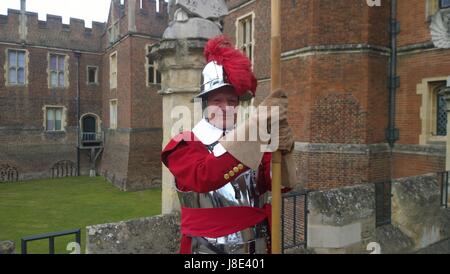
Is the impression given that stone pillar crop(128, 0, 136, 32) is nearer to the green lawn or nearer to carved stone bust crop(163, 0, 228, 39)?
the green lawn

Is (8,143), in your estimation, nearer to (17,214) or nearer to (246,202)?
(17,214)

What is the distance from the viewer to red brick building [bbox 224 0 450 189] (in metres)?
8.47

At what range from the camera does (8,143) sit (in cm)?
1970

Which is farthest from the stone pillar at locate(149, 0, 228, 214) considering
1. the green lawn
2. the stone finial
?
the green lawn

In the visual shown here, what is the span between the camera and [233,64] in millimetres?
2045

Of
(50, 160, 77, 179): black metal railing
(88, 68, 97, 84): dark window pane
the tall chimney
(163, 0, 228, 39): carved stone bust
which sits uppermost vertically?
the tall chimney

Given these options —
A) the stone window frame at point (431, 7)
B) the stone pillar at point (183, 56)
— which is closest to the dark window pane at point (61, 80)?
the stone window frame at point (431, 7)

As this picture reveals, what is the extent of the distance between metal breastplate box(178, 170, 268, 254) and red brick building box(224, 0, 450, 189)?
6.83 meters

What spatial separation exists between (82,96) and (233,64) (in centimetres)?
2251

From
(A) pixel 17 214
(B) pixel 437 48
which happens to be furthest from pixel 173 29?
(A) pixel 17 214

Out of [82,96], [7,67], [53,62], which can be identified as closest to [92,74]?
[82,96]

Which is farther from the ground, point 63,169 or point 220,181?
point 220,181

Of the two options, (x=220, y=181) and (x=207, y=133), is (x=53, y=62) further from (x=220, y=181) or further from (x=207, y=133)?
(x=220, y=181)
